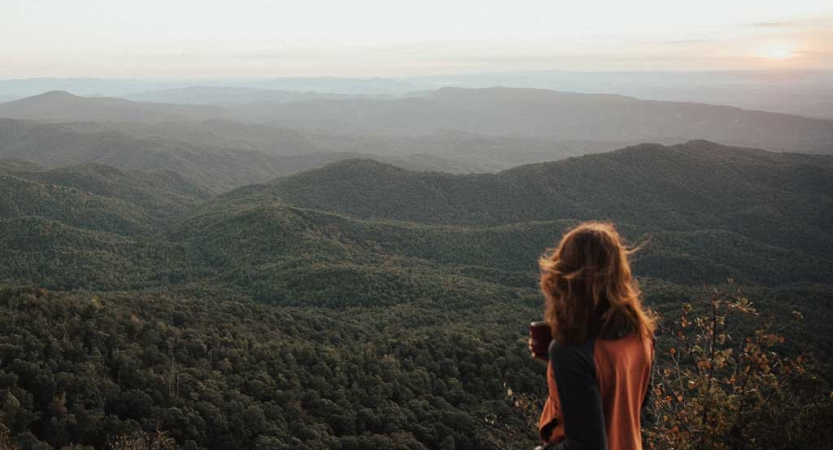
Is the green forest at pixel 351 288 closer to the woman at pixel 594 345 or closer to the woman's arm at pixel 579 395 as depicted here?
the woman at pixel 594 345

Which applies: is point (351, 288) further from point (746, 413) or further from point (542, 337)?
point (542, 337)

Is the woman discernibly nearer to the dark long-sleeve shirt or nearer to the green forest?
the dark long-sleeve shirt

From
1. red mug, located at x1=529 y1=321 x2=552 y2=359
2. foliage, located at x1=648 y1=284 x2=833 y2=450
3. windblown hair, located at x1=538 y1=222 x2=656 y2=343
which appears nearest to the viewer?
windblown hair, located at x1=538 y1=222 x2=656 y2=343

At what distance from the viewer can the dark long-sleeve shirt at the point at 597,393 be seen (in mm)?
3678

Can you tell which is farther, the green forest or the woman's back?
the green forest

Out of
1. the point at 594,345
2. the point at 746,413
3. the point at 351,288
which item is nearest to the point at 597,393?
the point at 594,345

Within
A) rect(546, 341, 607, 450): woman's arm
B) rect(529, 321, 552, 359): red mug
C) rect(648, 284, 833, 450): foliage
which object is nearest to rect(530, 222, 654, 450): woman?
rect(546, 341, 607, 450): woman's arm

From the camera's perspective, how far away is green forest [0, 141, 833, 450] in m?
21.8

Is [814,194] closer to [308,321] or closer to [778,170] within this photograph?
[778,170]

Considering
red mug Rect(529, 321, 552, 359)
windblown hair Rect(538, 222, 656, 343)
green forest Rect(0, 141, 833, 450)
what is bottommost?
green forest Rect(0, 141, 833, 450)

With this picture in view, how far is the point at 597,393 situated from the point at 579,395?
0.37 feet

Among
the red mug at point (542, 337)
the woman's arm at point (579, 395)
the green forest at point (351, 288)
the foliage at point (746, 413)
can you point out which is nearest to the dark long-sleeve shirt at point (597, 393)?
the woman's arm at point (579, 395)

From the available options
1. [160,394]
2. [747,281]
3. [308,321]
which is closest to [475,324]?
[308,321]

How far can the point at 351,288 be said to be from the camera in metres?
50.9
